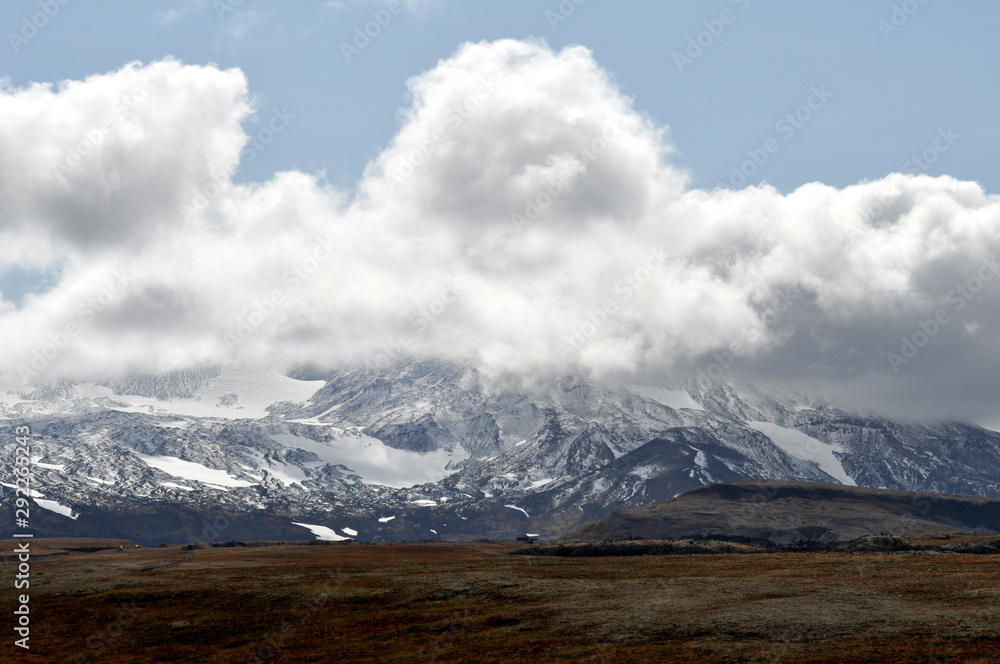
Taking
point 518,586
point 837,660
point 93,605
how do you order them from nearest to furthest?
point 837,660 < point 518,586 < point 93,605

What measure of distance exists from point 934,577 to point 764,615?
29671 mm

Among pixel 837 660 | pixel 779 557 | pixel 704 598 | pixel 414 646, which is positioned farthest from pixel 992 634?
pixel 779 557

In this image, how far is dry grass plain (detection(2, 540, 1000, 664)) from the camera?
2616 inches

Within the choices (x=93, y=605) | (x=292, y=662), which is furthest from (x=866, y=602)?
(x=93, y=605)

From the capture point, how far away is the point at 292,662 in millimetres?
76312

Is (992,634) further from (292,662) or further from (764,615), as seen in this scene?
(292,662)

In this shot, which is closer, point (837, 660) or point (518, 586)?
point (837, 660)

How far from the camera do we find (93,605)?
107 meters

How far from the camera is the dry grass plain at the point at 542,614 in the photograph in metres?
66.4

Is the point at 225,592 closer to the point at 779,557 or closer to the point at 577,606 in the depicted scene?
the point at 577,606

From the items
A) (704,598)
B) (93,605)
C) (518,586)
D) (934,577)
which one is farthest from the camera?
(93,605)

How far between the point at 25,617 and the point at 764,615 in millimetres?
80144

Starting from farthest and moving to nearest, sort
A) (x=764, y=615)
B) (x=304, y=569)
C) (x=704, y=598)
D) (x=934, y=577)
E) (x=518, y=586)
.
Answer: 1. (x=304, y=569)
2. (x=518, y=586)
3. (x=934, y=577)
4. (x=704, y=598)
5. (x=764, y=615)

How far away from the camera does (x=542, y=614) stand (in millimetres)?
83562
